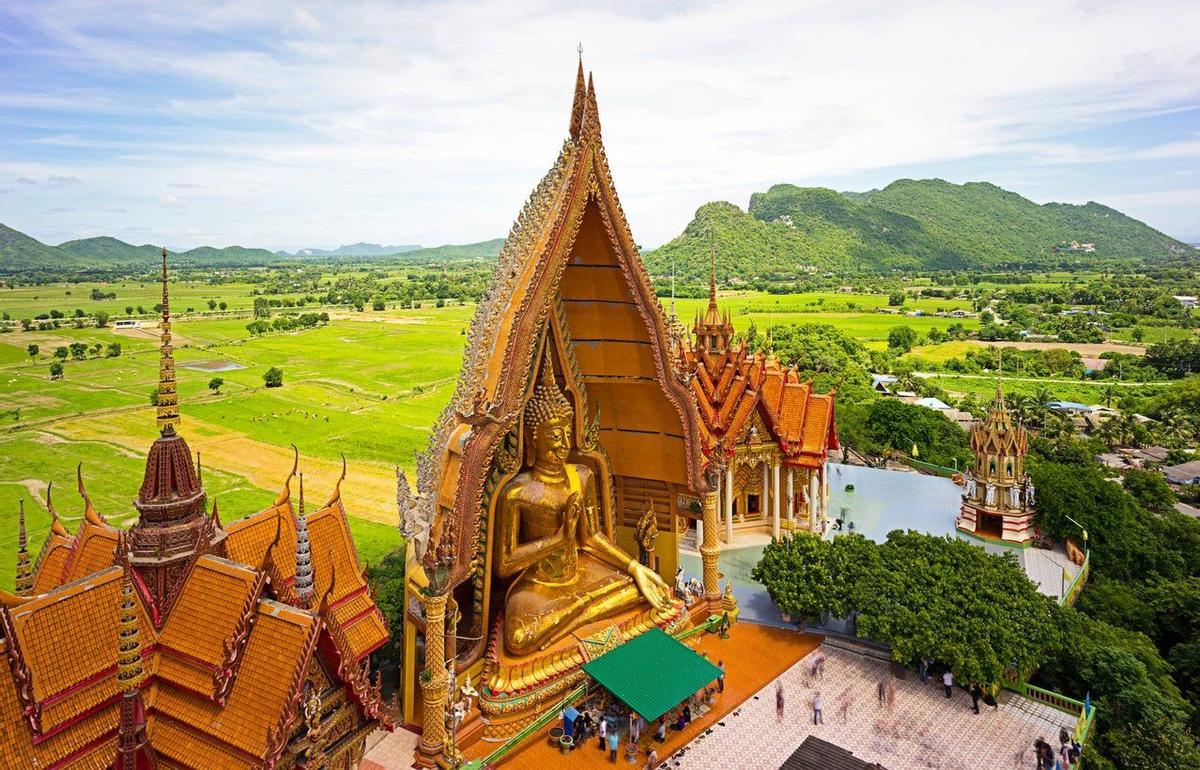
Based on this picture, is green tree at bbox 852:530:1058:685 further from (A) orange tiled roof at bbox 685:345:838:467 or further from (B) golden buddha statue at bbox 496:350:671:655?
(A) orange tiled roof at bbox 685:345:838:467

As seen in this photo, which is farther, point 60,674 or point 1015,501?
point 1015,501

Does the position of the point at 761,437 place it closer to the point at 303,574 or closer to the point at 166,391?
the point at 303,574

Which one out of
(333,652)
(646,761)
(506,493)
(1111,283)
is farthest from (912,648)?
(1111,283)

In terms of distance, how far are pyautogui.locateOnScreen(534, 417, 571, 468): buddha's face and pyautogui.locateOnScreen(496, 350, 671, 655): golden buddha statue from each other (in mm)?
19

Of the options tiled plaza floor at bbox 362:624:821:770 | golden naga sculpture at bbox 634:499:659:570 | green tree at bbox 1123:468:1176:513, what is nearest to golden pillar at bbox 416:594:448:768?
tiled plaza floor at bbox 362:624:821:770

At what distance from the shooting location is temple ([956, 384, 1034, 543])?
25078 mm

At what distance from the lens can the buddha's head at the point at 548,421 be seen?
13.4 m

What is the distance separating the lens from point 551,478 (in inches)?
532

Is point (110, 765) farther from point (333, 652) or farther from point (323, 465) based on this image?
point (323, 465)

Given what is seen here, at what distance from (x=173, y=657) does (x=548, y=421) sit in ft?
22.8

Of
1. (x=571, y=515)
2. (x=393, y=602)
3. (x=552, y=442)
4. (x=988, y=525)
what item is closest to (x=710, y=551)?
(x=571, y=515)

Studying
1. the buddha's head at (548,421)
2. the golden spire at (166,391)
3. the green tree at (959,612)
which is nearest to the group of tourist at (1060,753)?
the green tree at (959,612)

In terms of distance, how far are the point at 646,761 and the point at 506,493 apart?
5263 mm

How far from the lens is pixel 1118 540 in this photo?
74.3ft
